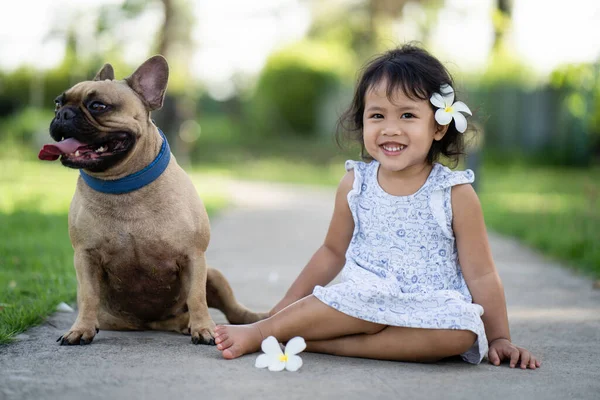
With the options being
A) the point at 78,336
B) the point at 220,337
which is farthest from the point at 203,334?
the point at 78,336

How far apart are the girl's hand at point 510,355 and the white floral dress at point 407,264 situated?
0.07 metres

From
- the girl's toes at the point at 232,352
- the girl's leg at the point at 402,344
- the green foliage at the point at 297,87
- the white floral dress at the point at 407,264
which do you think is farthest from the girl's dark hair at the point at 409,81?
the green foliage at the point at 297,87

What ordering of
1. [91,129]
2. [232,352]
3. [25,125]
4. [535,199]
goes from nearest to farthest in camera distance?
[232,352]
[91,129]
[535,199]
[25,125]

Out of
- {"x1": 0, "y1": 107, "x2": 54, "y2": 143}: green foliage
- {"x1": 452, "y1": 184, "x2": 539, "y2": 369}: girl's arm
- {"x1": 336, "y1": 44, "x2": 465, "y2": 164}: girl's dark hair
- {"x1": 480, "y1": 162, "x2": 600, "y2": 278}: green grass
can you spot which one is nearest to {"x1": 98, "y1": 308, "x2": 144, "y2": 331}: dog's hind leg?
{"x1": 336, "y1": 44, "x2": 465, "y2": 164}: girl's dark hair

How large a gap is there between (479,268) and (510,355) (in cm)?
39

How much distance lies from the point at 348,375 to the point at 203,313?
85cm

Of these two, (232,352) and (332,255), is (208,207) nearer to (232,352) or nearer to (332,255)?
(332,255)

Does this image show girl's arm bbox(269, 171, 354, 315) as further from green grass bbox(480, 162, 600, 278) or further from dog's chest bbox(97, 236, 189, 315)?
green grass bbox(480, 162, 600, 278)

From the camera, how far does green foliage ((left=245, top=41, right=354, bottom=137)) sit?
23203 millimetres

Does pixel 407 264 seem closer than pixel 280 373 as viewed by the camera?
No

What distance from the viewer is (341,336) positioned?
3.22 m

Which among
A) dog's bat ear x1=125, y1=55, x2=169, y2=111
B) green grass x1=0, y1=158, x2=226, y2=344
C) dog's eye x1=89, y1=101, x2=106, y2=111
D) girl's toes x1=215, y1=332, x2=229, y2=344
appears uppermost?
dog's bat ear x1=125, y1=55, x2=169, y2=111

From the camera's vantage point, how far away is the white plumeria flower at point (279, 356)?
287 cm

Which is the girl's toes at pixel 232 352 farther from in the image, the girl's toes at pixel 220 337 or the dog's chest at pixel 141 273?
the dog's chest at pixel 141 273
